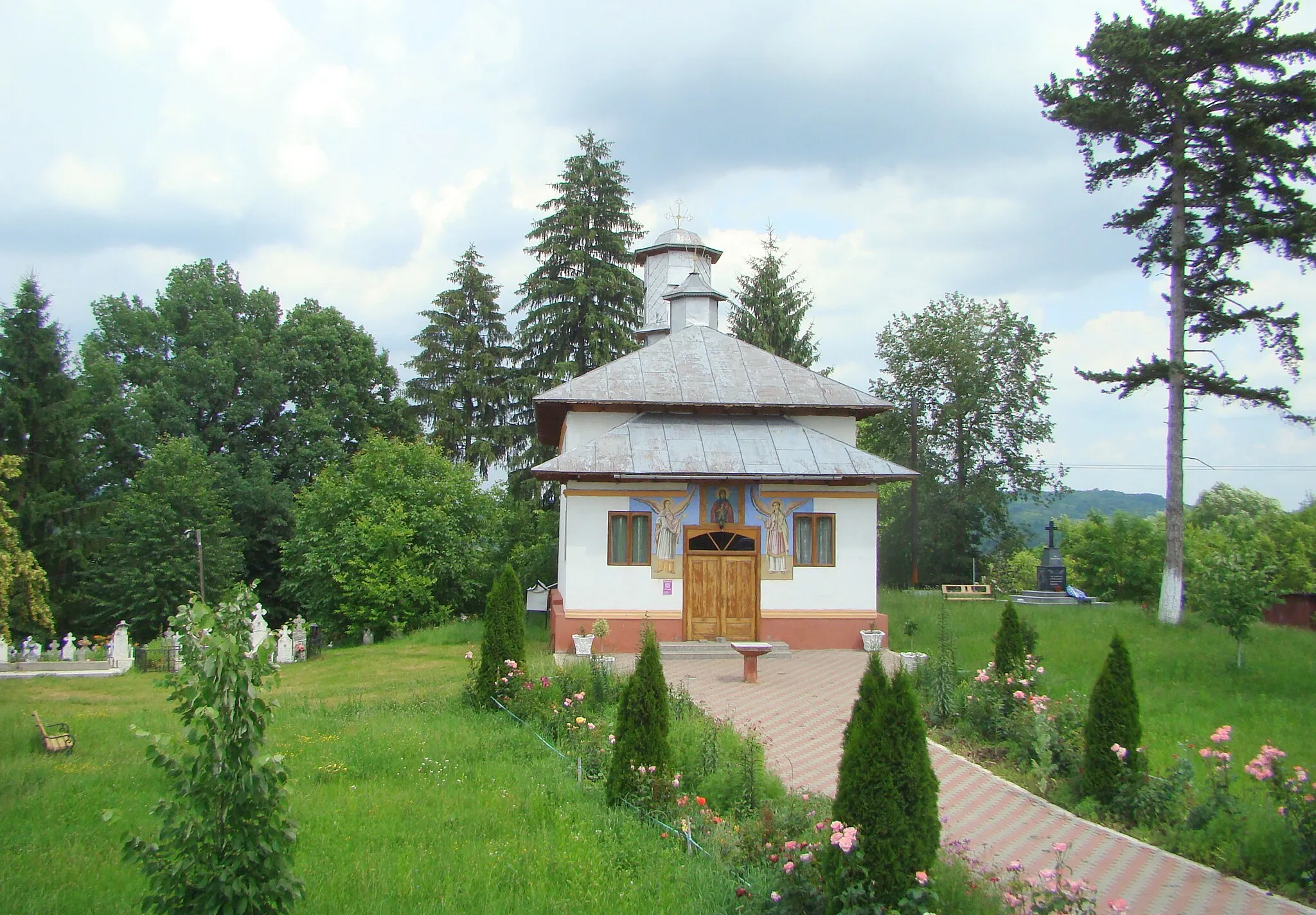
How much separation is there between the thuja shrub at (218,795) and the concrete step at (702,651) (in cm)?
1322

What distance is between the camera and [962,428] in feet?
125

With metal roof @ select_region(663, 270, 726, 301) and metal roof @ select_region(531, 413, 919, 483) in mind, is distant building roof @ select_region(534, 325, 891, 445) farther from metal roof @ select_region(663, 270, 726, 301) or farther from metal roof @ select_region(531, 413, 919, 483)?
metal roof @ select_region(663, 270, 726, 301)

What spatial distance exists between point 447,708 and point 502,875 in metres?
6.76

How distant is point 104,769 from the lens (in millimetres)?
10219

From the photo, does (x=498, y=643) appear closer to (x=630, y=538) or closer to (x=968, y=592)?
(x=630, y=538)

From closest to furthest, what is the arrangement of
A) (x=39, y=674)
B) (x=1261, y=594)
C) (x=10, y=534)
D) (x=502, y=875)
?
(x=502, y=875) < (x=1261, y=594) < (x=39, y=674) < (x=10, y=534)

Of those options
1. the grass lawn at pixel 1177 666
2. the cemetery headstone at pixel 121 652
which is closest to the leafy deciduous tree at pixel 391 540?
the cemetery headstone at pixel 121 652

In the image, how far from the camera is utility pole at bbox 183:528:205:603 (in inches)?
1188

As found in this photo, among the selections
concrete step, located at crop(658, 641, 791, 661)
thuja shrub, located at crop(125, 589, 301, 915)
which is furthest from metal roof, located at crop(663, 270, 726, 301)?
thuja shrub, located at crop(125, 589, 301, 915)

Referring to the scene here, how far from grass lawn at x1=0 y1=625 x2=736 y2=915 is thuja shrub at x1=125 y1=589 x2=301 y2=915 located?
1.33 ft

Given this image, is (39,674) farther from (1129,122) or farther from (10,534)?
(1129,122)

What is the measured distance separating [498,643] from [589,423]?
7.97m


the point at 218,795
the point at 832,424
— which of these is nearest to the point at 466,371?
the point at 832,424

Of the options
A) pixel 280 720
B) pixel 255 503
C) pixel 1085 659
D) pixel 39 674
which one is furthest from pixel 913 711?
pixel 255 503
